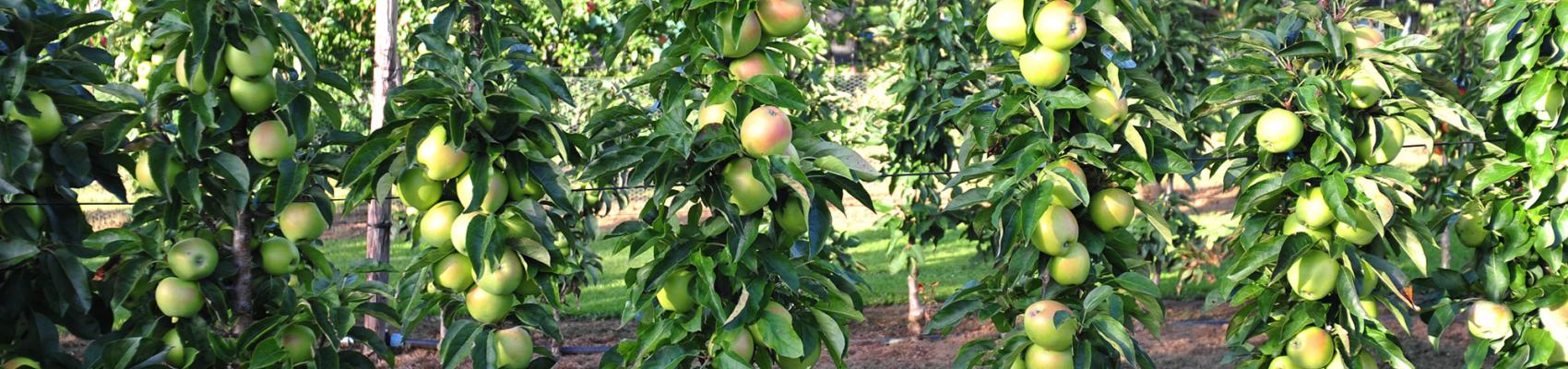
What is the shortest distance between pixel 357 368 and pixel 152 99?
58 centimetres

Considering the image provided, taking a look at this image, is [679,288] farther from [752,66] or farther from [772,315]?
[752,66]

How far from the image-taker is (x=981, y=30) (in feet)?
7.77

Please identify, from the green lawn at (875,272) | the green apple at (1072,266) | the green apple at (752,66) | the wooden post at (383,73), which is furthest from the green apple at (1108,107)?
the green lawn at (875,272)

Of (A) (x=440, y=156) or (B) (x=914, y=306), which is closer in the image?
(A) (x=440, y=156)

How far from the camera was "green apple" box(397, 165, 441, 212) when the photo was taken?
6.56 feet

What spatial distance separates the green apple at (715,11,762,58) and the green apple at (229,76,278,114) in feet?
2.38

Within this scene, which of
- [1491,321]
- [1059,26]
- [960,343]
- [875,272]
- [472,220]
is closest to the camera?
[472,220]

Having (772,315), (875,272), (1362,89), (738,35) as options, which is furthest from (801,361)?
(875,272)

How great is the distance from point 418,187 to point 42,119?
0.61 m

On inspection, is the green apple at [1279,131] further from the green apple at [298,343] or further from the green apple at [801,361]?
the green apple at [298,343]

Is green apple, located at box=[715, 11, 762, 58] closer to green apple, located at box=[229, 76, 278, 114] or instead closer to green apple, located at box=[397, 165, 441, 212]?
green apple, located at box=[397, 165, 441, 212]

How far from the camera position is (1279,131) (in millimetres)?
2289

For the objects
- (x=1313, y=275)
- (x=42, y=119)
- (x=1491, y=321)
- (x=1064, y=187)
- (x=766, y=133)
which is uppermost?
(x=42, y=119)

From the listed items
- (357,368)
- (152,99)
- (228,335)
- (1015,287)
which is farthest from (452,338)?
(1015,287)
